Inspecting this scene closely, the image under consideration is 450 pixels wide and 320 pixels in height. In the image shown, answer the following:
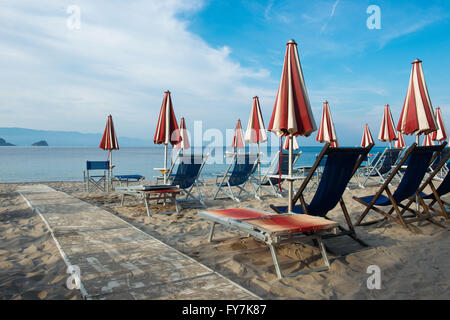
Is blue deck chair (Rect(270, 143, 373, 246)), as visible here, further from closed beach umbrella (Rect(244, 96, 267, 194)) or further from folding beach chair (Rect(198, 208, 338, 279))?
closed beach umbrella (Rect(244, 96, 267, 194))

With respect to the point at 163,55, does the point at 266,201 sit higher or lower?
lower

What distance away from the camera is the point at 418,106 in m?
5.20

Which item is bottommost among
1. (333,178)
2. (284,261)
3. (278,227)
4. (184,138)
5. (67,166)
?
(67,166)

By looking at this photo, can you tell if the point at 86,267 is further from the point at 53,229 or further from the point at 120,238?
the point at 53,229

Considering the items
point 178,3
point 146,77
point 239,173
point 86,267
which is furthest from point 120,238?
point 146,77

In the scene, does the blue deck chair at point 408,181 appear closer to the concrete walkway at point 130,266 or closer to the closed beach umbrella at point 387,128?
the concrete walkway at point 130,266

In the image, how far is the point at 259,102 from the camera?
8102 mm

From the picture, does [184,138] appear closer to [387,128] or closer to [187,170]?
[187,170]

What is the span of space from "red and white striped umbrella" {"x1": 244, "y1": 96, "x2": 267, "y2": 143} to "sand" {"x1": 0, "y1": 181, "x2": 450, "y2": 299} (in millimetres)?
4208

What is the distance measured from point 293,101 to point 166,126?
10.6ft

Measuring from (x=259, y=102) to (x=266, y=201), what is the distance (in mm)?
3006

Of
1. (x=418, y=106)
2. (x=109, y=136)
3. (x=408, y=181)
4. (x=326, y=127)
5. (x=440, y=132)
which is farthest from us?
(x=440, y=132)

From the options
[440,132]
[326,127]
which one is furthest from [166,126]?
[440,132]
